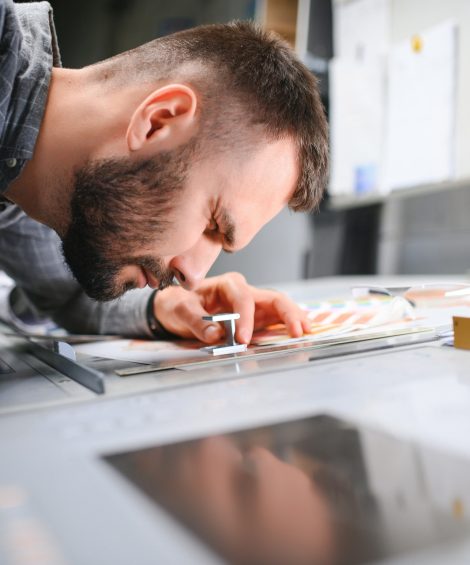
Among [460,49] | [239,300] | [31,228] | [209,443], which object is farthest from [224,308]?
[460,49]

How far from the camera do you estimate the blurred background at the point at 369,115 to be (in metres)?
2.22

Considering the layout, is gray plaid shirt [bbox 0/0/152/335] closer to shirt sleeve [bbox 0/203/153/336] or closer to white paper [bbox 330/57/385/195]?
shirt sleeve [bbox 0/203/153/336]

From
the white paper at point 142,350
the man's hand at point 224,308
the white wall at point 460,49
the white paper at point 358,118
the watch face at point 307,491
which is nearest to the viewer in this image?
the watch face at point 307,491

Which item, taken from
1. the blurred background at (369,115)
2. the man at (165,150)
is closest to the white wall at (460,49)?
the blurred background at (369,115)

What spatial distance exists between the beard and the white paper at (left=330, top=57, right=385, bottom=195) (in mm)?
1827

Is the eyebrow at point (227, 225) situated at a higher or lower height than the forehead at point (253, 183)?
lower

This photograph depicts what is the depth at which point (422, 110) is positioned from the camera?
232cm

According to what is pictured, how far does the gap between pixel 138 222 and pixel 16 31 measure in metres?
0.30

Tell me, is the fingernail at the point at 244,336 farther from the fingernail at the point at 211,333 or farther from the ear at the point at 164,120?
the ear at the point at 164,120

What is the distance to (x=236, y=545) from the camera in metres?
0.27

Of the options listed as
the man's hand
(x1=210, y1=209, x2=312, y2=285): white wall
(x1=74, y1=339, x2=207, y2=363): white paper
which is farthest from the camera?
(x1=210, y1=209, x2=312, y2=285): white wall

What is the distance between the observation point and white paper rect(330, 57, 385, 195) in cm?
251

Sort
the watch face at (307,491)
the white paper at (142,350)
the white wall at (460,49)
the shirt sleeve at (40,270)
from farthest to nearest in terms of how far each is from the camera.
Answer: the white wall at (460,49), the shirt sleeve at (40,270), the white paper at (142,350), the watch face at (307,491)

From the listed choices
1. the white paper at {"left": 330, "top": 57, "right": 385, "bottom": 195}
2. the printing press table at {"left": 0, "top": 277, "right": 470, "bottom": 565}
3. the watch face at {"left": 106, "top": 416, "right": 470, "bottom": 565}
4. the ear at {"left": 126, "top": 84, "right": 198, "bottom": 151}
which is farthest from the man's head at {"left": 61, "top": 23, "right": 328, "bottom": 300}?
the white paper at {"left": 330, "top": 57, "right": 385, "bottom": 195}
